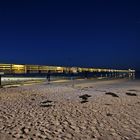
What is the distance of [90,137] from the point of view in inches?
281

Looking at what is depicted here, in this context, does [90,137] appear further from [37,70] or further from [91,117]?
[37,70]

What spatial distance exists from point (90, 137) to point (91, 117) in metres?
2.51

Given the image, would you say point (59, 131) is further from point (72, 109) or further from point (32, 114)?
point (72, 109)

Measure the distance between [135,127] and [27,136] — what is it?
12.2ft

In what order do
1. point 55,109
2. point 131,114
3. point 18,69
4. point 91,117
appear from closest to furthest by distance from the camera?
1. point 91,117
2. point 131,114
3. point 55,109
4. point 18,69

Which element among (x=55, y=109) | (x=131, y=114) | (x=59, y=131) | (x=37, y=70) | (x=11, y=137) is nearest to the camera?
(x=11, y=137)

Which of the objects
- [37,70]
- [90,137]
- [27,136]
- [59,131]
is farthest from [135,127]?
[37,70]

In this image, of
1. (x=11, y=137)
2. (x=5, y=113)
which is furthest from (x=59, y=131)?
(x=5, y=113)

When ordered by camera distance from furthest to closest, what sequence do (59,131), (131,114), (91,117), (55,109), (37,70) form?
(37,70) → (55,109) → (131,114) → (91,117) → (59,131)

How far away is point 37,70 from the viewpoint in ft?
146

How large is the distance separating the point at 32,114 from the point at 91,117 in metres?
2.49

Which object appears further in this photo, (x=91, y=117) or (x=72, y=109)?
(x=72, y=109)

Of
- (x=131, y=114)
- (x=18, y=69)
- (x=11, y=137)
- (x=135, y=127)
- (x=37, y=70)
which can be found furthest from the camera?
(x=37, y=70)

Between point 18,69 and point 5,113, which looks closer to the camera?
point 5,113
